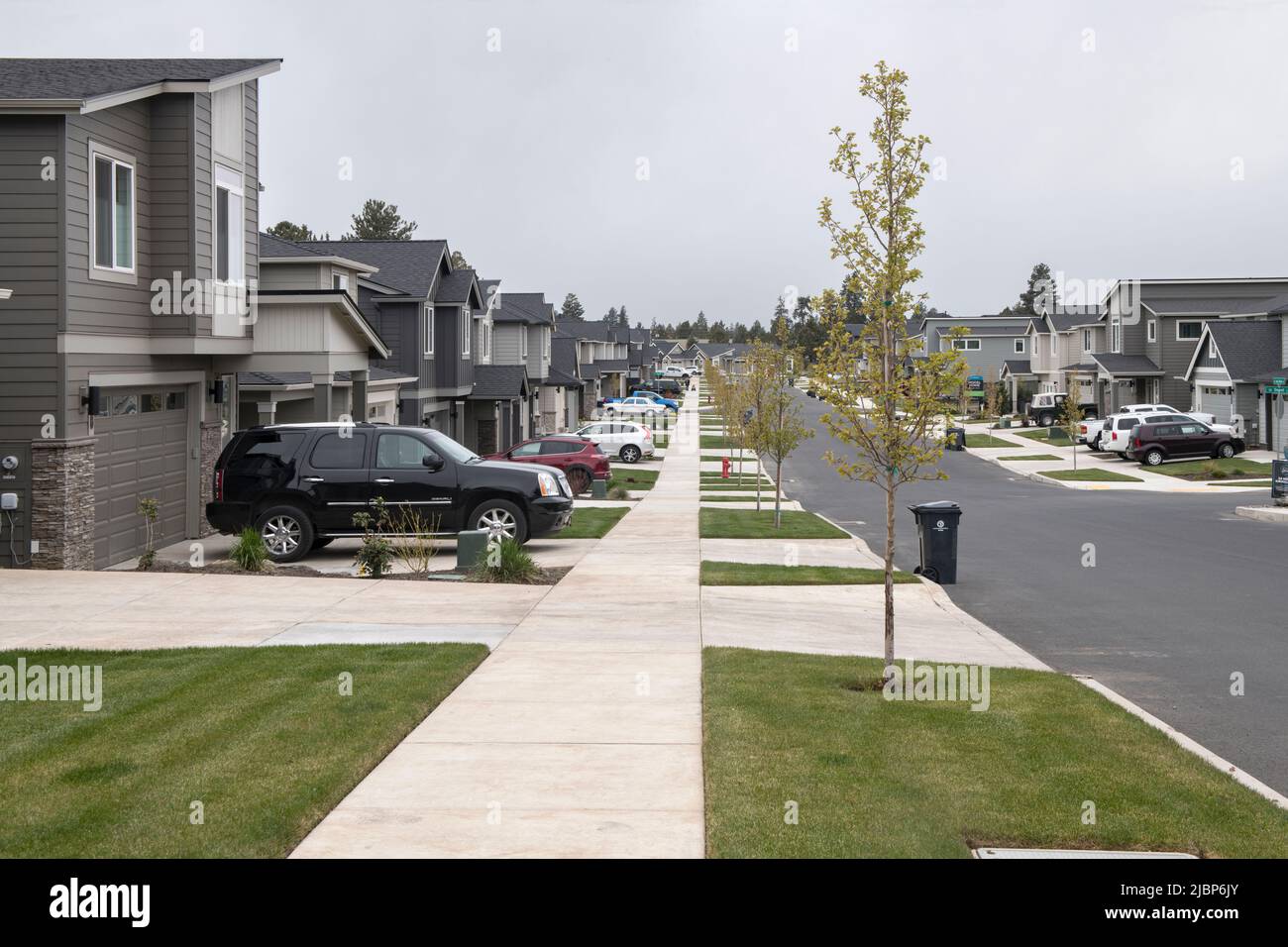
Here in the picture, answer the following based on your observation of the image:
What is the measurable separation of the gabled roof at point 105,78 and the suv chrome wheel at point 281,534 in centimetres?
615

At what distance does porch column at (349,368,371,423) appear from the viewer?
24.2m

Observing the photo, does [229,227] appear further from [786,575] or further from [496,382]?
[496,382]

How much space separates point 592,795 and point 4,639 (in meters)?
7.10

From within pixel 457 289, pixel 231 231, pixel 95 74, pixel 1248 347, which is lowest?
pixel 1248 347

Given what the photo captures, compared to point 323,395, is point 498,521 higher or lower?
lower

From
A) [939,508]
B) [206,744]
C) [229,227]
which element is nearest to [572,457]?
[229,227]

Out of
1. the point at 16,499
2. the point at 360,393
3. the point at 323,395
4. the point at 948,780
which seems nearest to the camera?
the point at 948,780

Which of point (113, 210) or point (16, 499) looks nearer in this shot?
point (16, 499)

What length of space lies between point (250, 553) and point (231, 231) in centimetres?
591

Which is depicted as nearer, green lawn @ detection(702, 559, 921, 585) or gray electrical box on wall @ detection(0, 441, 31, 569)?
gray electrical box on wall @ detection(0, 441, 31, 569)

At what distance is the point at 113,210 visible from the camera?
17.6m

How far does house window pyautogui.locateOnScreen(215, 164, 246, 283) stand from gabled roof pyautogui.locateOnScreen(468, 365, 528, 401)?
20.8m

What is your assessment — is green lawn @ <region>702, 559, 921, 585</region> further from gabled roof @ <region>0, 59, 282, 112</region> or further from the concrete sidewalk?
gabled roof @ <region>0, 59, 282, 112</region>

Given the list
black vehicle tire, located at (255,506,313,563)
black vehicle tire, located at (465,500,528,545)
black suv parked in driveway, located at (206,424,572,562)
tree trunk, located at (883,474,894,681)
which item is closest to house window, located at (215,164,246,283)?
black suv parked in driveway, located at (206,424,572,562)
